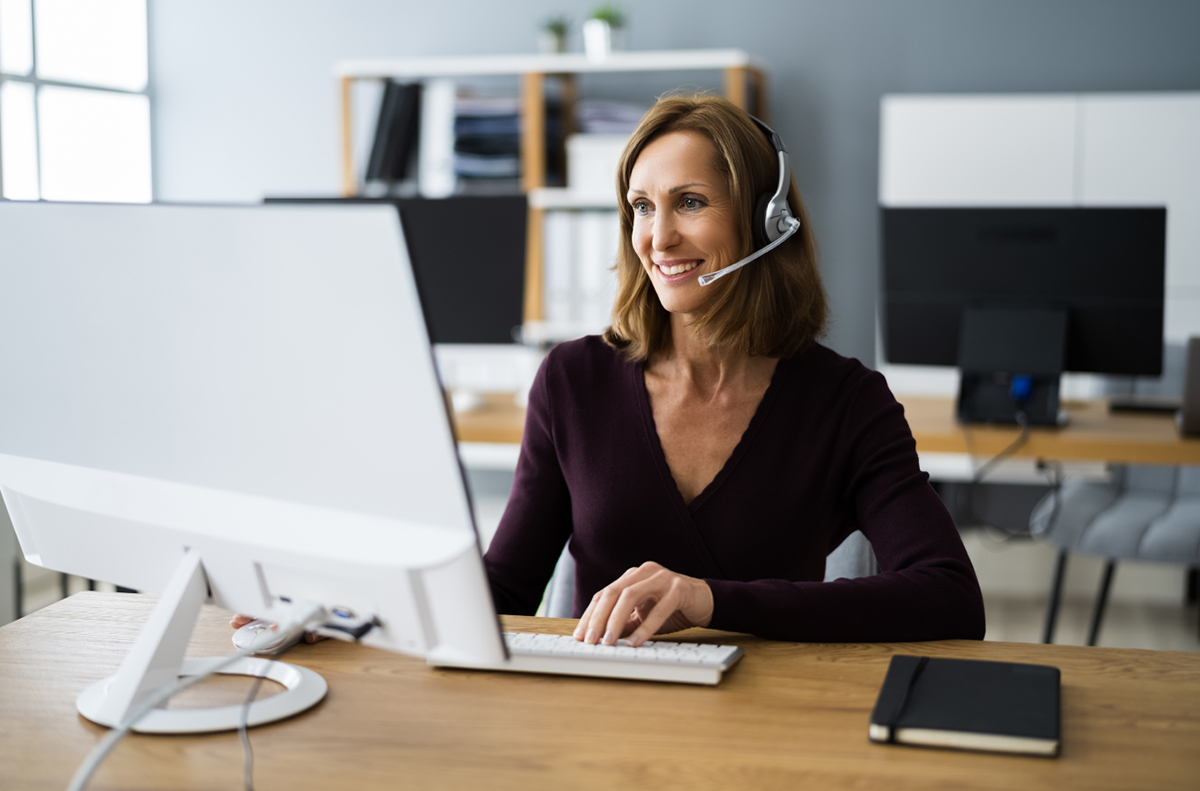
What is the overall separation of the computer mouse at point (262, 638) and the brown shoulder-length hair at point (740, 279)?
580 millimetres

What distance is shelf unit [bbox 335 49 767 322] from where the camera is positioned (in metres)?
3.75

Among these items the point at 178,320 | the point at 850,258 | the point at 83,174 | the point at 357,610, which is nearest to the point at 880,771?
the point at 357,610

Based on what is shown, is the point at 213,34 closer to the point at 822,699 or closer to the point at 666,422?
the point at 666,422

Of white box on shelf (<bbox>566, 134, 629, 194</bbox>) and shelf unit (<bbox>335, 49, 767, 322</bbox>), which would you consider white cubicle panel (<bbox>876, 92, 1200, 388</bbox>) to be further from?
white box on shelf (<bbox>566, 134, 629, 194</bbox>)

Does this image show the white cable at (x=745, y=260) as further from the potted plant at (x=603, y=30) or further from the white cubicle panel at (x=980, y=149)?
the potted plant at (x=603, y=30)

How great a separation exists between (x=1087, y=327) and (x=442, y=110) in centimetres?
254

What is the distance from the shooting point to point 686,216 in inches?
53.2

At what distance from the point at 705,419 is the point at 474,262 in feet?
4.09

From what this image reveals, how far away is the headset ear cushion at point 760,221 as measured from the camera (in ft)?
4.42

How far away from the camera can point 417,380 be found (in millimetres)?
708

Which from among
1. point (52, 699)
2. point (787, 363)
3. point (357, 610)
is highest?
point (787, 363)

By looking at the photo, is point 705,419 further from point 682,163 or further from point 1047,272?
point 1047,272

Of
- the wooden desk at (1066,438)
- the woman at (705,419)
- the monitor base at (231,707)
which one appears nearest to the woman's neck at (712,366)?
the woman at (705,419)

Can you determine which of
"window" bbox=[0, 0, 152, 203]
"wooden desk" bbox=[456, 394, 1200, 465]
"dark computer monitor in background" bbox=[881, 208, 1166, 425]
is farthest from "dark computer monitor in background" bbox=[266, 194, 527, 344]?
"window" bbox=[0, 0, 152, 203]
